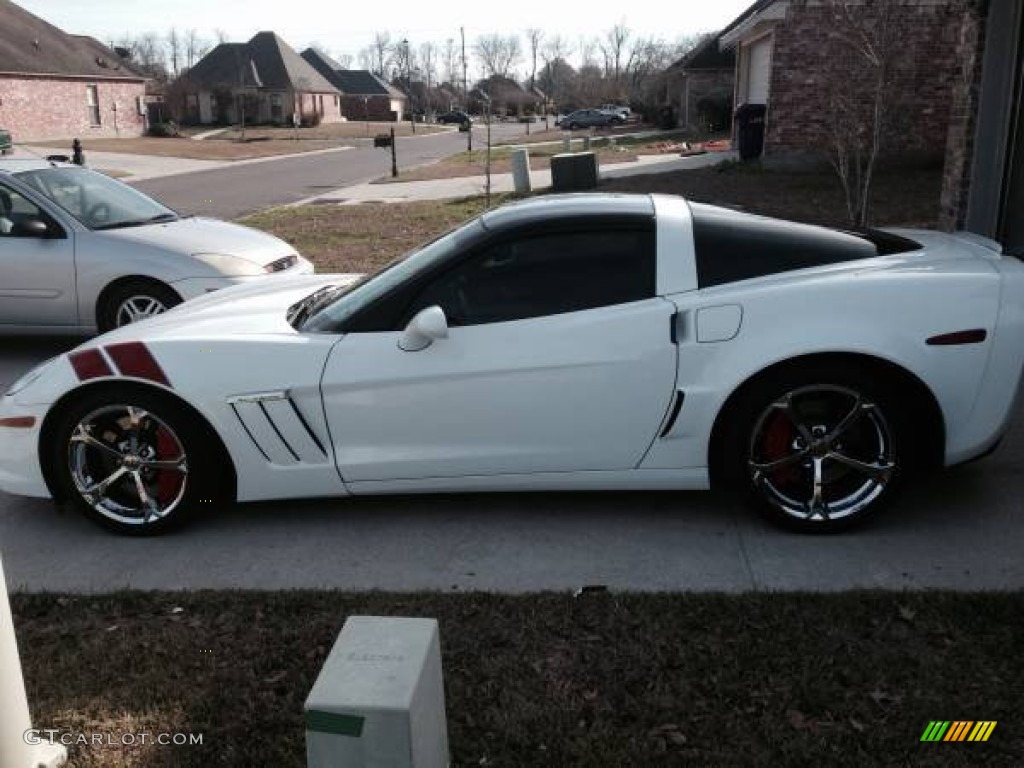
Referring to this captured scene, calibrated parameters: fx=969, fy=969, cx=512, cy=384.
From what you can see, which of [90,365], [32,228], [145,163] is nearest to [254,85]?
[145,163]

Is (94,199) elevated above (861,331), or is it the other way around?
(94,199)

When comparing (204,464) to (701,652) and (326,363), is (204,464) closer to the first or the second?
(326,363)

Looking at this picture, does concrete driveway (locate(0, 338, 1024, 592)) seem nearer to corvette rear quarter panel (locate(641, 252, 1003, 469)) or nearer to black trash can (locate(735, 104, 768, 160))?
corvette rear quarter panel (locate(641, 252, 1003, 469))

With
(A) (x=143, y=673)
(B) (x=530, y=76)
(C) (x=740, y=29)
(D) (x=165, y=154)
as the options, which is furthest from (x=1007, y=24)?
(B) (x=530, y=76)

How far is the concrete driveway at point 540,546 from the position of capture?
3697 mm

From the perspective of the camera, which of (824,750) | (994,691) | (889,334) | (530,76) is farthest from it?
(530,76)

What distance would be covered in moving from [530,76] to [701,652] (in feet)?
440

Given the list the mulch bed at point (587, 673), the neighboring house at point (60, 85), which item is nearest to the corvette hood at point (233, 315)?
the mulch bed at point (587, 673)

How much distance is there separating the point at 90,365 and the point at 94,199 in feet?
14.3

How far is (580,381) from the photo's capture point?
Result: 3.91m

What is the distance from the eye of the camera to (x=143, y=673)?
3.14 meters

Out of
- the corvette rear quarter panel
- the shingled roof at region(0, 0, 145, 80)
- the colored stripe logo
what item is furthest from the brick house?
the shingled roof at region(0, 0, 145, 80)

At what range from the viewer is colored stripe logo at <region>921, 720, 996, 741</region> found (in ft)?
8.68

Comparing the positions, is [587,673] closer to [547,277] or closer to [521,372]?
[521,372]
